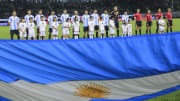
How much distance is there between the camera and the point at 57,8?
1442 inches

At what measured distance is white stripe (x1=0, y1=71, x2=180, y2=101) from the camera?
3.76 meters

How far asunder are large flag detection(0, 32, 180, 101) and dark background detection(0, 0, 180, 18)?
30607 millimetres

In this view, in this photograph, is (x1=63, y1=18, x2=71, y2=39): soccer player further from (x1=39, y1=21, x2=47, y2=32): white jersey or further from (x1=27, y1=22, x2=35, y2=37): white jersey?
(x1=27, y1=22, x2=35, y2=37): white jersey

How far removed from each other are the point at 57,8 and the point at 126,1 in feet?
34.9

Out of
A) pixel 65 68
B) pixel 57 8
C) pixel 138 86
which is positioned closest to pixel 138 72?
pixel 138 86

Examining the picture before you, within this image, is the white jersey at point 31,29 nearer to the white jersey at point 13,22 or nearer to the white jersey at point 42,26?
the white jersey at point 42,26

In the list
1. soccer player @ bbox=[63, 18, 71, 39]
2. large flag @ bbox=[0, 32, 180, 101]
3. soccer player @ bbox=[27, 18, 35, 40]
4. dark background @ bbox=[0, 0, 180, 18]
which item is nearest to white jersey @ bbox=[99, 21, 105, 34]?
soccer player @ bbox=[63, 18, 71, 39]

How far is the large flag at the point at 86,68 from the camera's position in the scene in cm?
376

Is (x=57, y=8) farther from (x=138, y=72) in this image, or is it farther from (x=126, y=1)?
(x=138, y=72)

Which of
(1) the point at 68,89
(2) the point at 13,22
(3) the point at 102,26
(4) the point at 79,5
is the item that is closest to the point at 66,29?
(3) the point at 102,26

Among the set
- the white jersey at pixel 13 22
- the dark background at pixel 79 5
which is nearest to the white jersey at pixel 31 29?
the white jersey at pixel 13 22

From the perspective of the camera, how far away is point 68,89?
3.83 m

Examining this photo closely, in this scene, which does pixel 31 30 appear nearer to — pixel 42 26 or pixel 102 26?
pixel 42 26

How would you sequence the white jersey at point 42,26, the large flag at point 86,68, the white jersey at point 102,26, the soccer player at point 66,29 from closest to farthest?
the large flag at point 86,68
the white jersey at point 42,26
the soccer player at point 66,29
the white jersey at point 102,26
